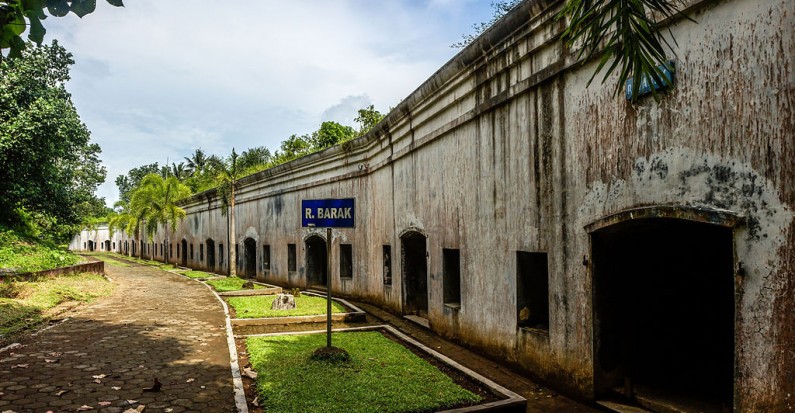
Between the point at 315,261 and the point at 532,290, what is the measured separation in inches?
397

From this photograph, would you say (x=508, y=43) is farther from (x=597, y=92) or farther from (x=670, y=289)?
(x=670, y=289)

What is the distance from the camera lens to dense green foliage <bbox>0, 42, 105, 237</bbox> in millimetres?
16492

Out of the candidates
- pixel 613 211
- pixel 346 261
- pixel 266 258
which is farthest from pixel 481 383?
pixel 266 258

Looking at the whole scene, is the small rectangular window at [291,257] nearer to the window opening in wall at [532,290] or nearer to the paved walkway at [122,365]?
the paved walkway at [122,365]

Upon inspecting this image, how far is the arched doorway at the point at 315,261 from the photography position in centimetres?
1522

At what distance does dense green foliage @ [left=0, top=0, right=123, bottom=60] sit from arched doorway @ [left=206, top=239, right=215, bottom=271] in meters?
21.7

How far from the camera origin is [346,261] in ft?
44.6

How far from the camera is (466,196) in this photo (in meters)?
7.55

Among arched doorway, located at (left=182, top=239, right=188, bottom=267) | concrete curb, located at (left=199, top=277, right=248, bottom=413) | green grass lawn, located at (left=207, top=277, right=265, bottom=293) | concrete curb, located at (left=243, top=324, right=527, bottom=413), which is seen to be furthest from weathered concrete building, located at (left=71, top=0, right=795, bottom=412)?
arched doorway, located at (left=182, top=239, right=188, bottom=267)

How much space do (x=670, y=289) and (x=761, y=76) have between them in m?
2.84

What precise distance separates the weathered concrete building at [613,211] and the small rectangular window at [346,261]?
3672mm

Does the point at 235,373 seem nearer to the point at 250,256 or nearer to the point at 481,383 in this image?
the point at 481,383

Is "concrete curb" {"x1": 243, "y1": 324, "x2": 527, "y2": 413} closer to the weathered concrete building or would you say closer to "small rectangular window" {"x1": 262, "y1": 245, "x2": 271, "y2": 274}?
the weathered concrete building

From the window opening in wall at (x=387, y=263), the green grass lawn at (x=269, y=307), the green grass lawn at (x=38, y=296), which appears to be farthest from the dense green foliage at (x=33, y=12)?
the window opening in wall at (x=387, y=263)
